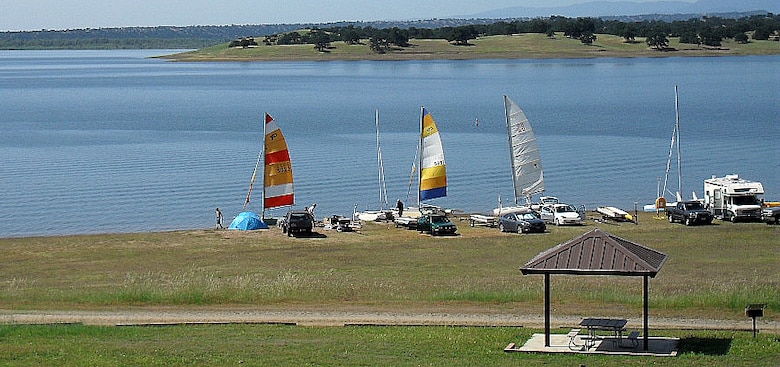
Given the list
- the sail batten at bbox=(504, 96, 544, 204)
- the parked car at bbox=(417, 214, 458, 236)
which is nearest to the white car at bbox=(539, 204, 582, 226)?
the parked car at bbox=(417, 214, 458, 236)

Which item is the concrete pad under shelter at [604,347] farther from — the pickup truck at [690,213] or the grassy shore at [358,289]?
the pickup truck at [690,213]

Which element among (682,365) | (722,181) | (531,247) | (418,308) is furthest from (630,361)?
(722,181)

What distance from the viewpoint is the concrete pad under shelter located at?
22.2 m

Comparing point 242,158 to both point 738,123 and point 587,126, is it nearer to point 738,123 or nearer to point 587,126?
point 587,126

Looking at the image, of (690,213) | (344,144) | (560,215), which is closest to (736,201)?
(690,213)

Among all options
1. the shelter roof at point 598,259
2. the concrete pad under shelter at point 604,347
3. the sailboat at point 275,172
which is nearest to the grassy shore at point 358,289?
the concrete pad under shelter at point 604,347

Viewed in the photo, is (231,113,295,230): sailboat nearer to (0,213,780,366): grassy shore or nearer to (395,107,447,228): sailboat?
(395,107,447,228): sailboat

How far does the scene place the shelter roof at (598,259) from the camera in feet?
72.8

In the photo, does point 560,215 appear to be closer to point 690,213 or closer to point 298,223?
point 690,213

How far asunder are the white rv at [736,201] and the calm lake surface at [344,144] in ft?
23.0

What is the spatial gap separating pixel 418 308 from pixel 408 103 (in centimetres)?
10772

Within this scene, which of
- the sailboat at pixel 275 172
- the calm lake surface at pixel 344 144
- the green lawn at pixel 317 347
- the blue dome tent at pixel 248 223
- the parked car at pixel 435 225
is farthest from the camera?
the calm lake surface at pixel 344 144

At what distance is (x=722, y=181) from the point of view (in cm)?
5269

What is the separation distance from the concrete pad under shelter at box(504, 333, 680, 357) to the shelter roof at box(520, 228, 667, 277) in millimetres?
1459
